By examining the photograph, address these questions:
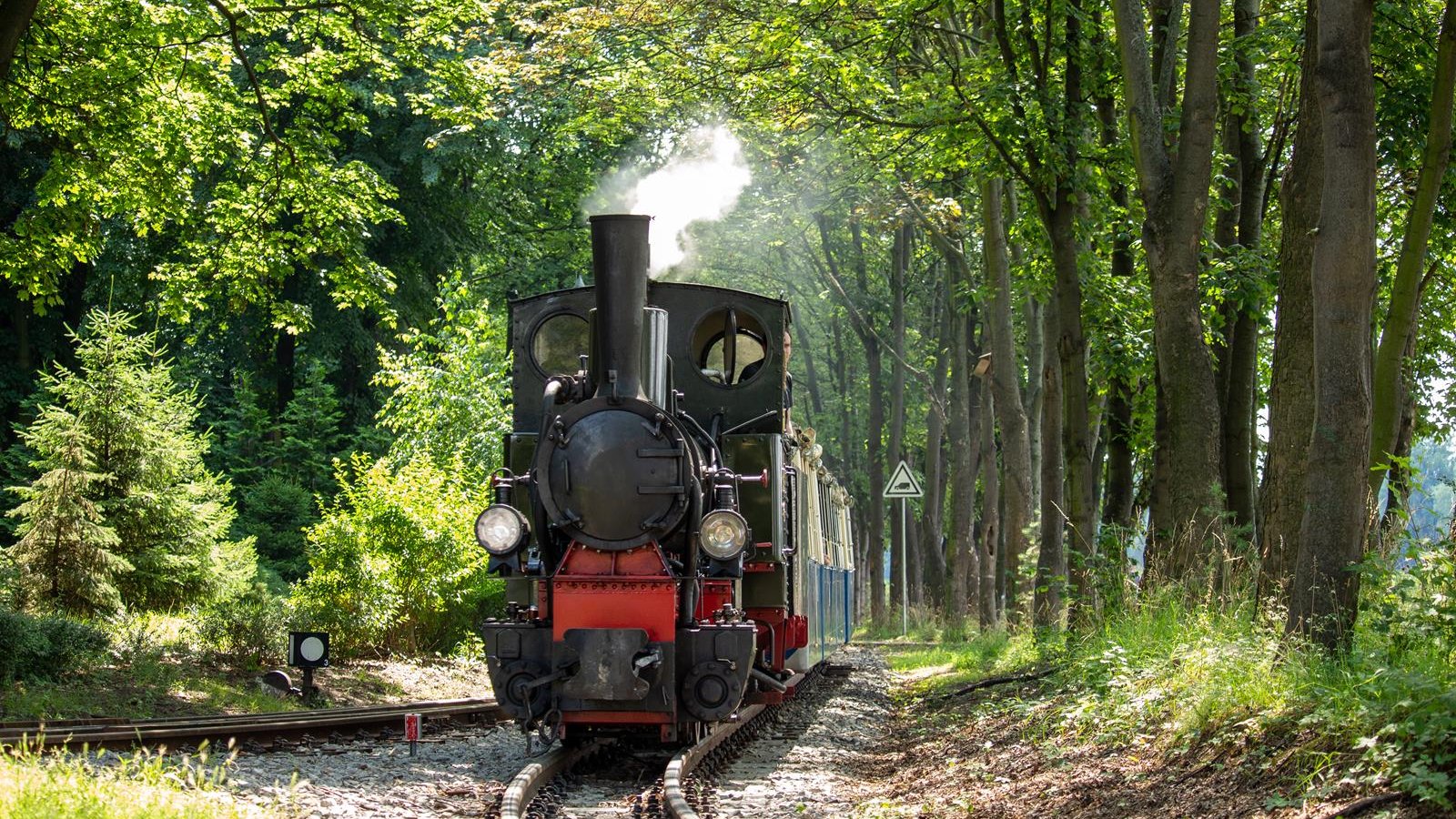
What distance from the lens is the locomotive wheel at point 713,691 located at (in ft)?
30.7

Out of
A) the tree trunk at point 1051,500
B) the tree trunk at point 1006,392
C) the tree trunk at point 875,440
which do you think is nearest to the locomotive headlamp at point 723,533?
the tree trunk at point 1051,500

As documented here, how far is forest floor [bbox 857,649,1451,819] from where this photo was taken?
5.86m

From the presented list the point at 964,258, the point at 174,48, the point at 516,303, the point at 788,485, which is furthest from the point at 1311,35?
the point at 964,258

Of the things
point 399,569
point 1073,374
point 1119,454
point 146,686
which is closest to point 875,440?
point 1119,454

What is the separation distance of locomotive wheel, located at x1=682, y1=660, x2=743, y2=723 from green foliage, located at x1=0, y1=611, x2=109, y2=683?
5881mm

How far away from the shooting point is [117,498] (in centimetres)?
1598

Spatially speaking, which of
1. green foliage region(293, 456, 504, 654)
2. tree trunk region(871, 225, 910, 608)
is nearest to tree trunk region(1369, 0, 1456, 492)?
green foliage region(293, 456, 504, 654)

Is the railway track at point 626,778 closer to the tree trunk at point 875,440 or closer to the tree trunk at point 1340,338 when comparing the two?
the tree trunk at point 1340,338

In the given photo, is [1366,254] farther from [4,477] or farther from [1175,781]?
[4,477]

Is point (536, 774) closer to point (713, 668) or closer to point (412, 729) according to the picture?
point (713, 668)

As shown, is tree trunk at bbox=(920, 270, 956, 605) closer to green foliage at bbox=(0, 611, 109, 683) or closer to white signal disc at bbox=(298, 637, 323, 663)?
white signal disc at bbox=(298, 637, 323, 663)

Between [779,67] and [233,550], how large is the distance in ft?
30.2

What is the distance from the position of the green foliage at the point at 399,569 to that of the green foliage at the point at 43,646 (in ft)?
11.4

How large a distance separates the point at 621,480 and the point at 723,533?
2.53ft
